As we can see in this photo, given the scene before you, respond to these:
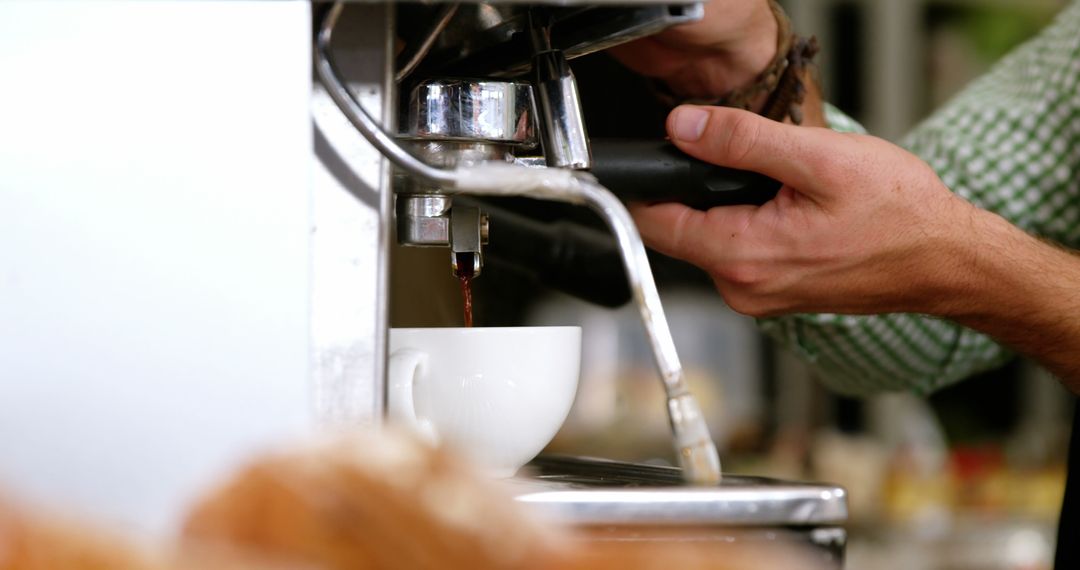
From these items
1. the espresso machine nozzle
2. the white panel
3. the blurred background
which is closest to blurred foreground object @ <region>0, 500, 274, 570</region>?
the white panel

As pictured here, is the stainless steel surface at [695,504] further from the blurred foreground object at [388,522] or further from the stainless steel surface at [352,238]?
the blurred foreground object at [388,522]

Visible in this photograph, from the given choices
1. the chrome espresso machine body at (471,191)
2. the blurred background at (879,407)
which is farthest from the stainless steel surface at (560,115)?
the blurred background at (879,407)

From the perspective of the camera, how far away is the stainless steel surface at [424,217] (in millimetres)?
552

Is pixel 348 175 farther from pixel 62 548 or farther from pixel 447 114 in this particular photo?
pixel 62 548

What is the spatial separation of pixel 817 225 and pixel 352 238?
0.29 m

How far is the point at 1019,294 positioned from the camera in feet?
2.40

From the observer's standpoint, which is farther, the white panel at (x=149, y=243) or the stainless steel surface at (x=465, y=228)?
the stainless steel surface at (x=465, y=228)

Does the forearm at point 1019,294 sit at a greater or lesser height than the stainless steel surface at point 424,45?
lesser

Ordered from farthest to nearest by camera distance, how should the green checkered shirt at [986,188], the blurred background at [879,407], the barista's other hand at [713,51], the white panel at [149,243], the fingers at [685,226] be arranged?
the blurred background at [879,407] < the green checkered shirt at [986,188] < the barista's other hand at [713,51] < the fingers at [685,226] < the white panel at [149,243]

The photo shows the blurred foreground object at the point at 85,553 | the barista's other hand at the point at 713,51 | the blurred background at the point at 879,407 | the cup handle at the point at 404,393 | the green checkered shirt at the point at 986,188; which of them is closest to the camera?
the blurred foreground object at the point at 85,553

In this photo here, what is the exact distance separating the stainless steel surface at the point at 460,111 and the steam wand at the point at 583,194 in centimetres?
6

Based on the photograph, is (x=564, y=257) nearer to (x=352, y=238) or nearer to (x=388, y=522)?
(x=352, y=238)

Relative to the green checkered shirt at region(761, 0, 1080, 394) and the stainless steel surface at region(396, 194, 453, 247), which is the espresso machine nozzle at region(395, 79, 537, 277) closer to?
the stainless steel surface at region(396, 194, 453, 247)

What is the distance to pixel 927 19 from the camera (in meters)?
2.41
